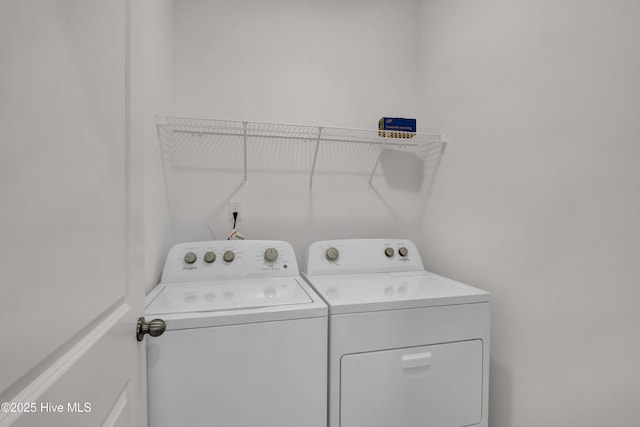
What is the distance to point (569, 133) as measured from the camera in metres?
1.11

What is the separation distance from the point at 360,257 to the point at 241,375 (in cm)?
90

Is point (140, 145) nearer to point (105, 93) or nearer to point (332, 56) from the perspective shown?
point (105, 93)

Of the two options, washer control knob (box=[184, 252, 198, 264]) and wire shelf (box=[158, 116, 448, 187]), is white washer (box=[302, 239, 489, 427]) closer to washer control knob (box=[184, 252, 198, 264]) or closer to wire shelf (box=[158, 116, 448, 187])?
washer control knob (box=[184, 252, 198, 264])

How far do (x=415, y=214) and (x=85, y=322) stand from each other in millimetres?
1878

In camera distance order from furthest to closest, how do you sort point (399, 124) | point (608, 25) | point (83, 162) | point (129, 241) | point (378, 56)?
1. point (378, 56)
2. point (399, 124)
3. point (608, 25)
4. point (129, 241)
5. point (83, 162)

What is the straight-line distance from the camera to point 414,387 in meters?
1.14

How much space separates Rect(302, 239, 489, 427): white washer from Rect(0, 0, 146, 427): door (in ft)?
2.25

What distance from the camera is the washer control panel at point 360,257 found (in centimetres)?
161

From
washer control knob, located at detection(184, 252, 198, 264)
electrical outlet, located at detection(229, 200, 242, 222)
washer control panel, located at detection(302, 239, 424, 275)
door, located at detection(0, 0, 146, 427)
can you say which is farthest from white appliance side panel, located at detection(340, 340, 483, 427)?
electrical outlet, located at detection(229, 200, 242, 222)

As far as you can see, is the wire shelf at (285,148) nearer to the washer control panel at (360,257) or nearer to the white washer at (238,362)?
the washer control panel at (360,257)

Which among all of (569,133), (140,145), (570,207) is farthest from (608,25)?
(140,145)

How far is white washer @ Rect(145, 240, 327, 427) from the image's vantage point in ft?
3.06

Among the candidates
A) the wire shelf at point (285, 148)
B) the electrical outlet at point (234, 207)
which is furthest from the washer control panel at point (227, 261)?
the wire shelf at point (285, 148)

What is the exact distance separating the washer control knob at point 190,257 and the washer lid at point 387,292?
1.91 feet
